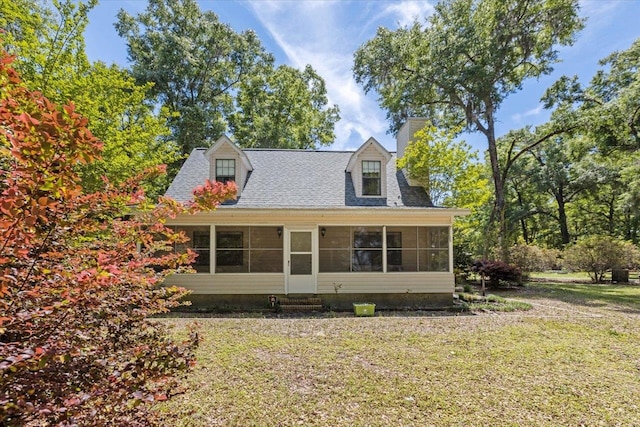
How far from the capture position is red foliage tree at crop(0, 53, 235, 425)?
1514 mm

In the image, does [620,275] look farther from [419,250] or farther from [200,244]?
[200,244]

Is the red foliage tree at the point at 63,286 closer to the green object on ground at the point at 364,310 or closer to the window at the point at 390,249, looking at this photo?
the green object on ground at the point at 364,310

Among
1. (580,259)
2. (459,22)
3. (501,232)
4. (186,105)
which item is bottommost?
(580,259)

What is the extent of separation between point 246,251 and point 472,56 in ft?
54.9

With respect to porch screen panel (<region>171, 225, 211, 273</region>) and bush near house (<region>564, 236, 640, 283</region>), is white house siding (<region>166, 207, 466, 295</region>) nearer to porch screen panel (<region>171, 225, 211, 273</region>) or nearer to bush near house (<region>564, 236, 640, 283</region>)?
porch screen panel (<region>171, 225, 211, 273</region>)

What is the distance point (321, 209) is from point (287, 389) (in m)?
6.23

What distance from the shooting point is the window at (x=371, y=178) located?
38.0 feet

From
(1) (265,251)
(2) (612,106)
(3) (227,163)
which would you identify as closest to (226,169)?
(3) (227,163)

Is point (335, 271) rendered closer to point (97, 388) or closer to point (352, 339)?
point (352, 339)

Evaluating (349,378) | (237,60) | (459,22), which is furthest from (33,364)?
(237,60)

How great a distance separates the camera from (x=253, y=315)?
9.31 m

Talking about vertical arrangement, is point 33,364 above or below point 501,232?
below

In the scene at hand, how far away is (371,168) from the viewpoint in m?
11.7

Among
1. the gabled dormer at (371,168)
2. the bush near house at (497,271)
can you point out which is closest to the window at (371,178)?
the gabled dormer at (371,168)
